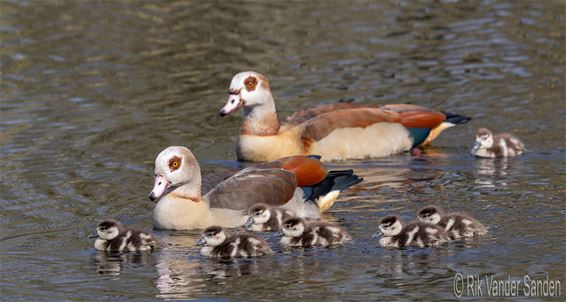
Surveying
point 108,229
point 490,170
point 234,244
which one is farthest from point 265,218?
point 490,170

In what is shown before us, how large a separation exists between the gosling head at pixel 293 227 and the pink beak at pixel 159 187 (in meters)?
1.35

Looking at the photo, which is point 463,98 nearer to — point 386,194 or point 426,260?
point 386,194

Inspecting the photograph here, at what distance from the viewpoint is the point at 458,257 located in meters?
10.8

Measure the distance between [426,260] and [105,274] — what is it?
2.53 metres

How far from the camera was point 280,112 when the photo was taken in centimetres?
1797

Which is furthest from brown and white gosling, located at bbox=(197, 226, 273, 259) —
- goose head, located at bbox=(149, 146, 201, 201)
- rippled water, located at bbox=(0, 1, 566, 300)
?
goose head, located at bbox=(149, 146, 201, 201)

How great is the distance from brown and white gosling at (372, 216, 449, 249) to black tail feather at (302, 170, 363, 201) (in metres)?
1.83

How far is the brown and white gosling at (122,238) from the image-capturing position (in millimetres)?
11445

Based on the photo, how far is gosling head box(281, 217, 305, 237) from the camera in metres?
11.3

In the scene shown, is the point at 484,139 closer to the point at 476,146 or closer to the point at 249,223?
the point at 476,146

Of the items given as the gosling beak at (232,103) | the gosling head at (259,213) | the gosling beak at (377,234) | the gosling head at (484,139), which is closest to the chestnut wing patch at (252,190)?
the gosling head at (259,213)

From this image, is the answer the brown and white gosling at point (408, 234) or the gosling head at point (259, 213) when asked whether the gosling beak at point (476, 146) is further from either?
the brown and white gosling at point (408, 234)

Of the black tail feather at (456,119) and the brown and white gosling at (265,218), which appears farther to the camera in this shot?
the black tail feather at (456,119)

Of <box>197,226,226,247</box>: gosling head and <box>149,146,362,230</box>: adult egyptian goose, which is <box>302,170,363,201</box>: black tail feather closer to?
<box>149,146,362,230</box>: adult egyptian goose
